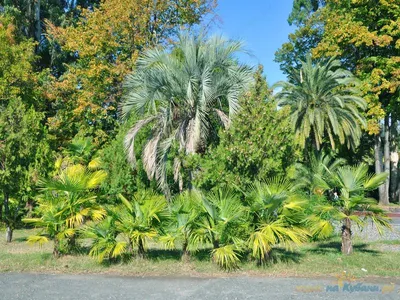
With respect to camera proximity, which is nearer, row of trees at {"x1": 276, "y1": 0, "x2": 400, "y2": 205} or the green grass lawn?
the green grass lawn

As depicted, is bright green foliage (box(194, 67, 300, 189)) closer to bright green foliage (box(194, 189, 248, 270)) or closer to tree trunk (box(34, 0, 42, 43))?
bright green foliage (box(194, 189, 248, 270))

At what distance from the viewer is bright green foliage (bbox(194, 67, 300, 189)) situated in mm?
9062

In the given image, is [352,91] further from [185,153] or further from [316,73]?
[185,153]

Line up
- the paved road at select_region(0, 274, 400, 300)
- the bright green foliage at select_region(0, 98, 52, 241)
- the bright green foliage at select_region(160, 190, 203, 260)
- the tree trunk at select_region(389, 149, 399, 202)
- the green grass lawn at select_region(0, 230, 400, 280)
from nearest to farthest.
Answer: the paved road at select_region(0, 274, 400, 300) → the green grass lawn at select_region(0, 230, 400, 280) → the bright green foliage at select_region(160, 190, 203, 260) → the bright green foliage at select_region(0, 98, 52, 241) → the tree trunk at select_region(389, 149, 399, 202)

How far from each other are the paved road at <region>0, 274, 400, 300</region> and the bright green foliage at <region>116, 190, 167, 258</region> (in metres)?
0.99

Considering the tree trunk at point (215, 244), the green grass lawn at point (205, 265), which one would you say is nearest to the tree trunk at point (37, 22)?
the green grass lawn at point (205, 265)

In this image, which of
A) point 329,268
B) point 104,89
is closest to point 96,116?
point 104,89

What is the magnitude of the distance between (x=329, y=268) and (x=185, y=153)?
17.4ft

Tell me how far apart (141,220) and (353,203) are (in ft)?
13.6

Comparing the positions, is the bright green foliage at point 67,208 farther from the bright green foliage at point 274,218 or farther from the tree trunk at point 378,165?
the tree trunk at point 378,165

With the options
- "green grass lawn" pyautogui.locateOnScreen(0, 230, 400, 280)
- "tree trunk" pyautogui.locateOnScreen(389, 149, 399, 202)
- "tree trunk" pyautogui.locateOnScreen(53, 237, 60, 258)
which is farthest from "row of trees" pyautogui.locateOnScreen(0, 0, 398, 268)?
"tree trunk" pyautogui.locateOnScreen(389, 149, 399, 202)

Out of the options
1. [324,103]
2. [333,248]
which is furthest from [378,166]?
[333,248]

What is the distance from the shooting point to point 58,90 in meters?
24.4

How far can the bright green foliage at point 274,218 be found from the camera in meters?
8.07
